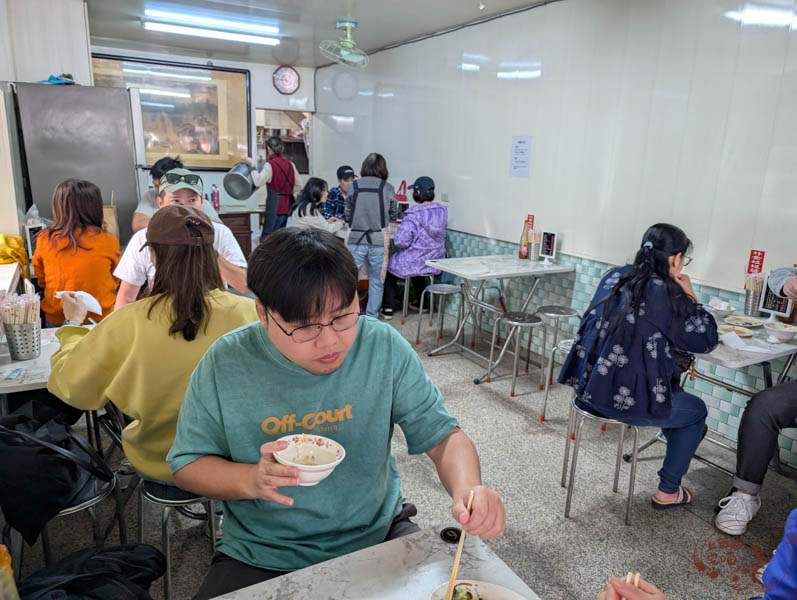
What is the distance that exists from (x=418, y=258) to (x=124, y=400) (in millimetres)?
3707

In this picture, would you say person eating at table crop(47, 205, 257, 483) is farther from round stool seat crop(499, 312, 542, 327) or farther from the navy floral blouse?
round stool seat crop(499, 312, 542, 327)

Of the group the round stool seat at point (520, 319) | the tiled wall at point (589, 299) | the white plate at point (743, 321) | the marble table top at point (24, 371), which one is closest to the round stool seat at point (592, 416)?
the white plate at point (743, 321)

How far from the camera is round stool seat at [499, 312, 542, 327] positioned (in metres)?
3.55

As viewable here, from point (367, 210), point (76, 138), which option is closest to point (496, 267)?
point (367, 210)

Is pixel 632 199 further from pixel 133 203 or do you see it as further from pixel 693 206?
pixel 133 203

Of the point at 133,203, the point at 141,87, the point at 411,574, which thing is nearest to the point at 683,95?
the point at 411,574

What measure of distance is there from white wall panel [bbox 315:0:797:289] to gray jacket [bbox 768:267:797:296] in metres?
0.25

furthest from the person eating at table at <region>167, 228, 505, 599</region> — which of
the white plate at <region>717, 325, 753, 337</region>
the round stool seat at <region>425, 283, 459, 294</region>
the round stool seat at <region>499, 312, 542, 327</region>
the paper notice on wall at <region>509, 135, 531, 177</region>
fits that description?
the paper notice on wall at <region>509, 135, 531, 177</region>

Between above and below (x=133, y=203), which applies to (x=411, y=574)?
below

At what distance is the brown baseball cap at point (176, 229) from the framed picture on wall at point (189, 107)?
6.32 m

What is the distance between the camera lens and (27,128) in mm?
4215

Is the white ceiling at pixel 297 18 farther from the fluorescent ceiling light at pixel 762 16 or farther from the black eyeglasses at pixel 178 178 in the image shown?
the black eyeglasses at pixel 178 178

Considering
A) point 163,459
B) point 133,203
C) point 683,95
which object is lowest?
point 163,459

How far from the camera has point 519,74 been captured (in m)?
4.42
